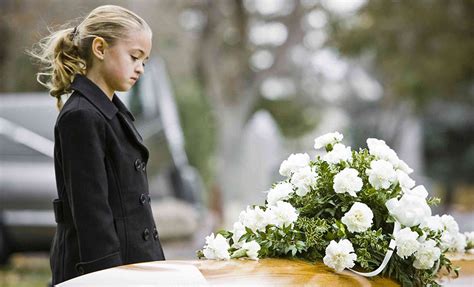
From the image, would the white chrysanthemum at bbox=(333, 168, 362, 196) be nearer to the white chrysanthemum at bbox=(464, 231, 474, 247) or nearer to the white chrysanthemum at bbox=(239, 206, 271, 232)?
the white chrysanthemum at bbox=(239, 206, 271, 232)

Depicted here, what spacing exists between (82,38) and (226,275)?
90 cm

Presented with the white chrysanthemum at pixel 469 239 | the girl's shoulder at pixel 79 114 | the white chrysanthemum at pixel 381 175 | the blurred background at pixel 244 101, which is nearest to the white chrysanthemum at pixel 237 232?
the white chrysanthemum at pixel 381 175

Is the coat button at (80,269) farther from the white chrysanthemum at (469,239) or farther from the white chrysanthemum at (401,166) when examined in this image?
the white chrysanthemum at (469,239)

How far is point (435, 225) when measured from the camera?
8.04ft

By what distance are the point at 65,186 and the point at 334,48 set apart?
48.6ft

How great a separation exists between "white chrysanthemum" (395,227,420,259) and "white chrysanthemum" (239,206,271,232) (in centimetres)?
35

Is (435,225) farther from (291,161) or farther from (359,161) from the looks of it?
(291,161)

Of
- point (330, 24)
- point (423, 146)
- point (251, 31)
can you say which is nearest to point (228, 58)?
point (251, 31)

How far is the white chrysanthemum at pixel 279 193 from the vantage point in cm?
252

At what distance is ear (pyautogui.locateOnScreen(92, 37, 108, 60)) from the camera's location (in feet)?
8.29

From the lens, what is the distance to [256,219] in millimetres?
2379

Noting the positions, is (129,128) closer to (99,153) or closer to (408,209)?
(99,153)

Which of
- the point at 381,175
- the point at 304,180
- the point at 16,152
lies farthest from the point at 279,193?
the point at 16,152

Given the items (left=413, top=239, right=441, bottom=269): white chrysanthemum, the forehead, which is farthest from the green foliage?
the forehead
